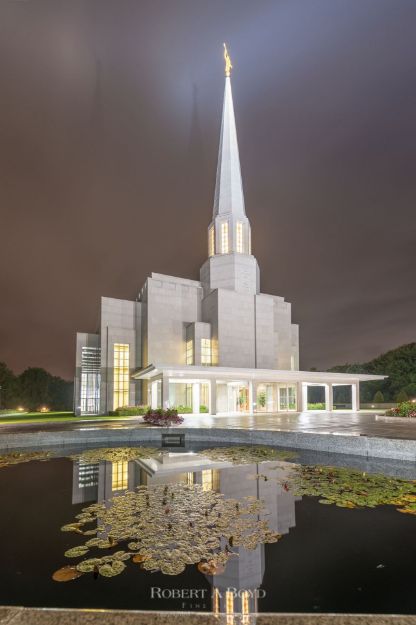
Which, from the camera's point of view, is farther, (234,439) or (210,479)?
(234,439)

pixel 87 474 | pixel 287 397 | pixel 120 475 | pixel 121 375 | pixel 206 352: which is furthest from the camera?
pixel 121 375

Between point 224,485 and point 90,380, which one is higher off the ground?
point 90,380

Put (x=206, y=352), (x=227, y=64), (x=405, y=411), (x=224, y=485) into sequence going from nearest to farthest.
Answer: (x=224, y=485) → (x=405, y=411) → (x=206, y=352) → (x=227, y=64)

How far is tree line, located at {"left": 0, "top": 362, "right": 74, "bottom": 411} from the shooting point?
60.4 meters

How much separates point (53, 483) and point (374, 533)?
22.2 ft

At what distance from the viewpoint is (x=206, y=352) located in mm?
33406

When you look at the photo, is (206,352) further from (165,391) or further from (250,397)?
(165,391)

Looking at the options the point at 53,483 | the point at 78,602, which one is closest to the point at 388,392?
the point at 53,483

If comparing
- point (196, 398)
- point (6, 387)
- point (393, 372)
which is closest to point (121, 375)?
point (196, 398)

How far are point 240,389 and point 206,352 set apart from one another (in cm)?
431

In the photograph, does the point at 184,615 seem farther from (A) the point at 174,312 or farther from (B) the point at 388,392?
(B) the point at 388,392

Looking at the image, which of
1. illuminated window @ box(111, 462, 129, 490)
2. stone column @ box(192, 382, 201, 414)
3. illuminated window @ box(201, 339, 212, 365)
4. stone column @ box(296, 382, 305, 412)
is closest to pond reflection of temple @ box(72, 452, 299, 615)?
illuminated window @ box(111, 462, 129, 490)

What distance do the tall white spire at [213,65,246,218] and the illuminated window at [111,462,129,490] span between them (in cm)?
3027

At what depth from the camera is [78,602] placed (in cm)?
366
